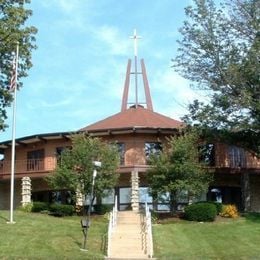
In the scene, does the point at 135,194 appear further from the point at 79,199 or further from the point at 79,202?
the point at 79,199

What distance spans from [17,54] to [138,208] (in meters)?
13.6

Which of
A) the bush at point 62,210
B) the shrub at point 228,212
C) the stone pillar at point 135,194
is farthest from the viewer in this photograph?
the stone pillar at point 135,194

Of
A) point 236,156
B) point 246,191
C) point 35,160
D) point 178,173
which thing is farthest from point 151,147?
point 35,160

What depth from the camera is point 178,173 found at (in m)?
35.9

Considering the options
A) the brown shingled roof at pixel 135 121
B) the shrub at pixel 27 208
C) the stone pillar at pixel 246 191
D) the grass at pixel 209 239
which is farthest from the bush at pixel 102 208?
the stone pillar at pixel 246 191

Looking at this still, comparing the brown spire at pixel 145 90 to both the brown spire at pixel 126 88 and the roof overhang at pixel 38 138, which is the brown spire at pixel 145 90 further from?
the roof overhang at pixel 38 138

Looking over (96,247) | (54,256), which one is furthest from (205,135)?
(54,256)

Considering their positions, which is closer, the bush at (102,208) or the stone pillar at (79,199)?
the stone pillar at (79,199)

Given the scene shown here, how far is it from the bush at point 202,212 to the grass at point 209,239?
0.56 metres

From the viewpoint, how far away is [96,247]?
25.3m

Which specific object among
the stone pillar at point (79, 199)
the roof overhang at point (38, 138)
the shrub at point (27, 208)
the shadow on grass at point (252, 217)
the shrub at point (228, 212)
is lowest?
the shadow on grass at point (252, 217)

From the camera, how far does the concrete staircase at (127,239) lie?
24344 millimetres

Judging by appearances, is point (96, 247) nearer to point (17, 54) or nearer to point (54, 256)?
point (54, 256)

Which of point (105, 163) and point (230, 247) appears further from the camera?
point (105, 163)
